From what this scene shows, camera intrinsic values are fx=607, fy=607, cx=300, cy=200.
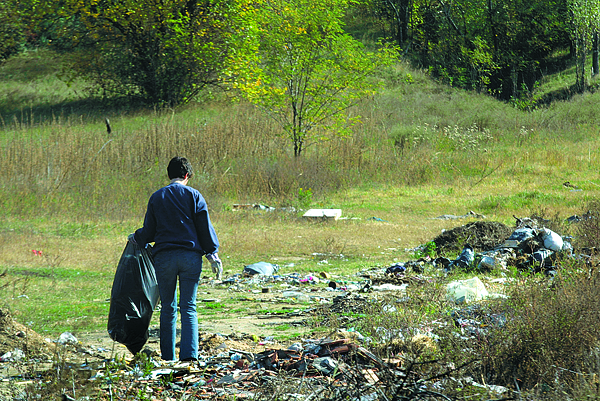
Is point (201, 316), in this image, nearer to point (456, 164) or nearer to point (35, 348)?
point (35, 348)

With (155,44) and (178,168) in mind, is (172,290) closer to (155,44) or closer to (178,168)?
(178,168)

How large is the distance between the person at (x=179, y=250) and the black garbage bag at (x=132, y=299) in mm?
90

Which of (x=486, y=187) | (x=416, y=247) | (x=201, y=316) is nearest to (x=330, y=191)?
(x=486, y=187)

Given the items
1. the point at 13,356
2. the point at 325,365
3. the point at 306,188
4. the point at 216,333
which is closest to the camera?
the point at 325,365

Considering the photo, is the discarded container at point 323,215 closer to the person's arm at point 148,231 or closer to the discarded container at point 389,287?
the discarded container at point 389,287

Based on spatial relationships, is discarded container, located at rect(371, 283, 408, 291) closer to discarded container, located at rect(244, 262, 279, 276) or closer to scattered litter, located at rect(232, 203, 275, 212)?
discarded container, located at rect(244, 262, 279, 276)

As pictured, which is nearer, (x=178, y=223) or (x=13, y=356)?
(x=13, y=356)

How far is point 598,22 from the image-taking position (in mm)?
30031

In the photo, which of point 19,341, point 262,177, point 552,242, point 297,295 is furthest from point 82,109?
point 19,341

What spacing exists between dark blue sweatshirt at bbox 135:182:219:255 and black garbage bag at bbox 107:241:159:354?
14 cm

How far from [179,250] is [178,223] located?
22 centimetres

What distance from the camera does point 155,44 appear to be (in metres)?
25.9

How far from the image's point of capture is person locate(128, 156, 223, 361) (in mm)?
4840

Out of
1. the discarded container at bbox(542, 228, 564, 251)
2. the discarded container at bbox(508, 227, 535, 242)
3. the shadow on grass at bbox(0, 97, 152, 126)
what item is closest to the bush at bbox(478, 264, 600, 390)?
the discarded container at bbox(542, 228, 564, 251)
